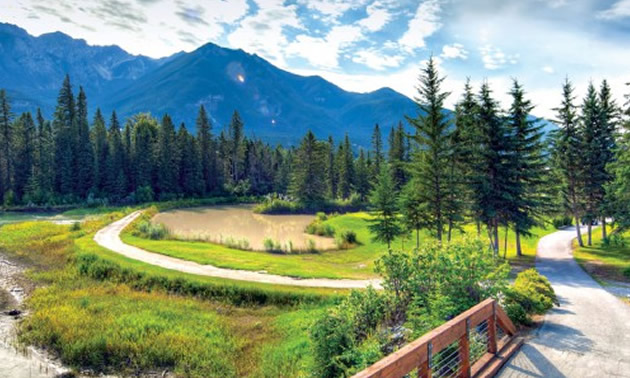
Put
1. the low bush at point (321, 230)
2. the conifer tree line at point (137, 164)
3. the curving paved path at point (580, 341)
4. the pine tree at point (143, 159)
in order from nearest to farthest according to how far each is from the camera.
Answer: the curving paved path at point (580, 341)
the low bush at point (321, 230)
the conifer tree line at point (137, 164)
the pine tree at point (143, 159)

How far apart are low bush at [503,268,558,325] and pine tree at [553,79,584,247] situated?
22476 millimetres

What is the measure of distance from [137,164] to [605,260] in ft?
247

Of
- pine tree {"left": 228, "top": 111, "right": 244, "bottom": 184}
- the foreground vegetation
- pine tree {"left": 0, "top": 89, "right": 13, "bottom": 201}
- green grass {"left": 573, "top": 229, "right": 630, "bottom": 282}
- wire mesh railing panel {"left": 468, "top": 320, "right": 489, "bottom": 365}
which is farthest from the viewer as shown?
pine tree {"left": 228, "top": 111, "right": 244, "bottom": 184}

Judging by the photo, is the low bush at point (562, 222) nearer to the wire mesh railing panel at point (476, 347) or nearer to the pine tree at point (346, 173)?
the pine tree at point (346, 173)

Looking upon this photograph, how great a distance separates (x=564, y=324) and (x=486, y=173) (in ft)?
56.8

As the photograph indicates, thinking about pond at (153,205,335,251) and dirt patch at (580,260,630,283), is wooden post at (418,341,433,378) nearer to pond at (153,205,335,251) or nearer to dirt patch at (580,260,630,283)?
dirt patch at (580,260,630,283)

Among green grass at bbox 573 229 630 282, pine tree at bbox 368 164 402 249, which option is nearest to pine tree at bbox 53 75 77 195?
pine tree at bbox 368 164 402 249

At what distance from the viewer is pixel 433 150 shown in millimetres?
25797

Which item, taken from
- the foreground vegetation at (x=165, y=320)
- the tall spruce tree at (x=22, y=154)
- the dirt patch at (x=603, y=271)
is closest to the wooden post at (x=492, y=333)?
the foreground vegetation at (x=165, y=320)

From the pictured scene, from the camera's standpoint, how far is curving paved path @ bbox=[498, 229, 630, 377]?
315 inches

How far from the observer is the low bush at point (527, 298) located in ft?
36.3

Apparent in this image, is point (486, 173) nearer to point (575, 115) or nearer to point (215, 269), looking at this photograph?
point (575, 115)

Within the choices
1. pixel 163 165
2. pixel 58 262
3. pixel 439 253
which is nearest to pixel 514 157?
pixel 439 253

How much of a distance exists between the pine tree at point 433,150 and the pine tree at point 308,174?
45.9 meters
